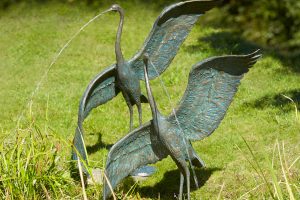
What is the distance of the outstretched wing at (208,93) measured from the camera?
4.91 meters

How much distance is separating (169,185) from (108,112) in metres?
2.32

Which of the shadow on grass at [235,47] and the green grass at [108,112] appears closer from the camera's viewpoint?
the green grass at [108,112]

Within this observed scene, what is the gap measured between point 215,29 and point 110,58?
2.17m

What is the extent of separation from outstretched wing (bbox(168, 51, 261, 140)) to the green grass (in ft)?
1.25

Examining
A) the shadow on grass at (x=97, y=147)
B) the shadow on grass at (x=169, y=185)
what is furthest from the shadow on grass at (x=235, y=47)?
the shadow on grass at (x=169, y=185)

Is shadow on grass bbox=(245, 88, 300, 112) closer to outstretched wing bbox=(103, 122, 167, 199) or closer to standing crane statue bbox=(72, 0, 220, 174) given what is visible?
standing crane statue bbox=(72, 0, 220, 174)

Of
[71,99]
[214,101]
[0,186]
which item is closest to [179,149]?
[214,101]

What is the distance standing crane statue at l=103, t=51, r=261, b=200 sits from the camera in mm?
4922

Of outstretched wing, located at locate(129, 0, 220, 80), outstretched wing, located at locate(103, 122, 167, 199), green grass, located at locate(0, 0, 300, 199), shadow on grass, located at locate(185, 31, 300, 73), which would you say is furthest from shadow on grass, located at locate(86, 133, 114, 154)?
shadow on grass, located at locate(185, 31, 300, 73)

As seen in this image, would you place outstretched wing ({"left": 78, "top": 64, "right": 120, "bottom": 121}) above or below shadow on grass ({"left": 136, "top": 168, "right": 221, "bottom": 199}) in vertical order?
above

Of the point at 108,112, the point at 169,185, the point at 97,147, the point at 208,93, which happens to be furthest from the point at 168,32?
the point at 108,112

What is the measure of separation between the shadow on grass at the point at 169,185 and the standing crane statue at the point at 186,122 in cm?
69

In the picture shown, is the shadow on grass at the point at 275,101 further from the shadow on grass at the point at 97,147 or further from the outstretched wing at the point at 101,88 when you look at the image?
the outstretched wing at the point at 101,88

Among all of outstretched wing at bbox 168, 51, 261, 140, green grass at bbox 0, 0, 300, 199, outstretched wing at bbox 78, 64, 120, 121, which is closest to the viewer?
outstretched wing at bbox 168, 51, 261, 140
